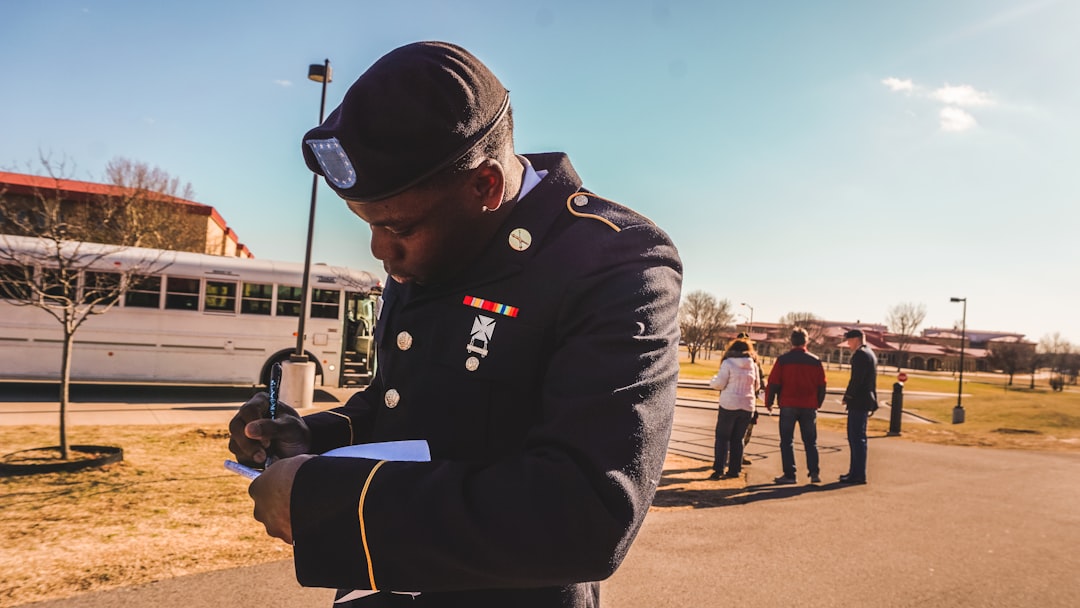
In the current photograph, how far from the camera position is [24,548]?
14.8 feet

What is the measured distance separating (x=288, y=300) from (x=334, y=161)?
47.5 feet

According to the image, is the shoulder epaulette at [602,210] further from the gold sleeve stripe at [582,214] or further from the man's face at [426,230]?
the man's face at [426,230]

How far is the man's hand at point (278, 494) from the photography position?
2.99 feet

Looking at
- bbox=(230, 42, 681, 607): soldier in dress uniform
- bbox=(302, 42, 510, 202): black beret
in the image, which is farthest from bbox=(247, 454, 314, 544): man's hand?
bbox=(302, 42, 510, 202): black beret

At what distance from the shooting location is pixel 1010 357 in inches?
2694

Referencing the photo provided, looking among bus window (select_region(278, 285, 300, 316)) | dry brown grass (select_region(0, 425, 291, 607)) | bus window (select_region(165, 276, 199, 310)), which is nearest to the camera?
dry brown grass (select_region(0, 425, 291, 607))

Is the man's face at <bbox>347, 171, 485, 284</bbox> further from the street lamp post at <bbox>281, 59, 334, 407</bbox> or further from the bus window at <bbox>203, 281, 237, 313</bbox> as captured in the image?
the bus window at <bbox>203, 281, 237, 313</bbox>

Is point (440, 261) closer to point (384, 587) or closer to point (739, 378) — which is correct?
point (384, 587)

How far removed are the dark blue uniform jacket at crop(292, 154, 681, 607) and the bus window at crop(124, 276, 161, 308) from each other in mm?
14302

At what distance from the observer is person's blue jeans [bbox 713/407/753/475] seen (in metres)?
8.71

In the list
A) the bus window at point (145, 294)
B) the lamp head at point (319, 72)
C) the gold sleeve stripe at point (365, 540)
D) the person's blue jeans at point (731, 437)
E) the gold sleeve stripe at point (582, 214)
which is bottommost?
the person's blue jeans at point (731, 437)

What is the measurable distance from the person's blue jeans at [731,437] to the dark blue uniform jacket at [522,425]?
8.00 m

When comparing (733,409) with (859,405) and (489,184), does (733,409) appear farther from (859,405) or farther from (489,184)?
(489,184)

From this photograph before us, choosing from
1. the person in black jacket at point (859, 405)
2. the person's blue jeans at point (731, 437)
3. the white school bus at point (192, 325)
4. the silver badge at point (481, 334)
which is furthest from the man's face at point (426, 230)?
the white school bus at point (192, 325)
